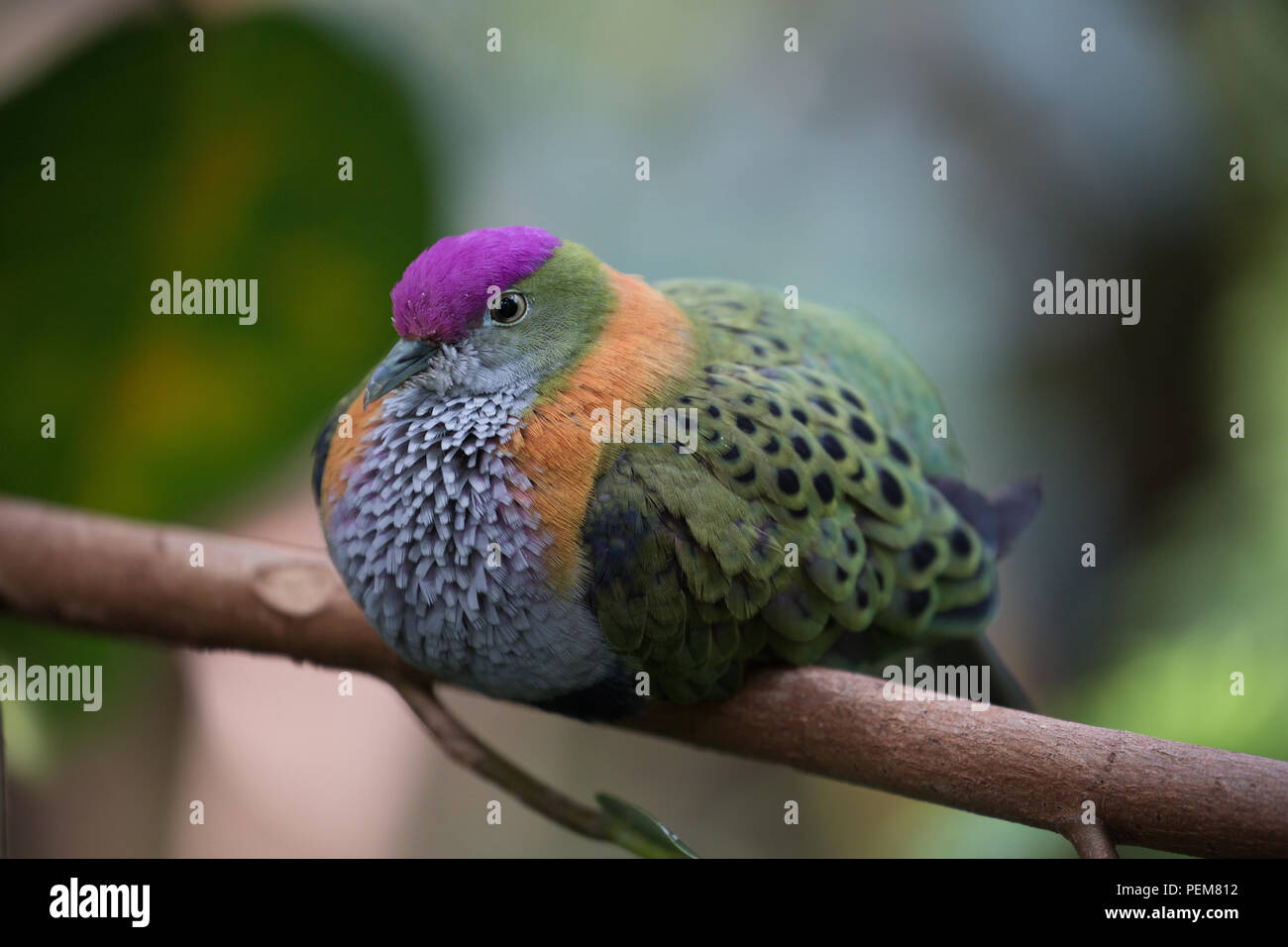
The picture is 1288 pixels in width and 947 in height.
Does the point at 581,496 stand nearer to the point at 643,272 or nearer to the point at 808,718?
the point at 808,718

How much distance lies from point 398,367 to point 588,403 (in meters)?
0.29

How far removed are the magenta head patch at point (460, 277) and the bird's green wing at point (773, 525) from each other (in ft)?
1.05

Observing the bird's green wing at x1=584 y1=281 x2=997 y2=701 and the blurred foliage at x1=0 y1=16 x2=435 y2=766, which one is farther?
the blurred foliage at x1=0 y1=16 x2=435 y2=766

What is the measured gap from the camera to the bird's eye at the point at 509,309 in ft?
5.23

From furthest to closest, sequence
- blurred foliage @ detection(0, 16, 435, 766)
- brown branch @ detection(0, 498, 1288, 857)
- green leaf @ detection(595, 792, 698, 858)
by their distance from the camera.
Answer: blurred foliage @ detection(0, 16, 435, 766) → green leaf @ detection(595, 792, 698, 858) → brown branch @ detection(0, 498, 1288, 857)

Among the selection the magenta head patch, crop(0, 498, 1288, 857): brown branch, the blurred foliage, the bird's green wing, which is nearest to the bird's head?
the magenta head patch

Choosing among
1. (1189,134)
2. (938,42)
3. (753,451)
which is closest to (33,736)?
(753,451)

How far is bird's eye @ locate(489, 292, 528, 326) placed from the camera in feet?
5.23

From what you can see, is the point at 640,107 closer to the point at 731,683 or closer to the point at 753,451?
the point at 753,451

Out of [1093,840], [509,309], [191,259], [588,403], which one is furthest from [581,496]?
[191,259]

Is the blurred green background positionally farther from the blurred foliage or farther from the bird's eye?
the bird's eye

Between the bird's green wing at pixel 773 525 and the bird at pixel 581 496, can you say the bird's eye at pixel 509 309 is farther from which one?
the bird's green wing at pixel 773 525

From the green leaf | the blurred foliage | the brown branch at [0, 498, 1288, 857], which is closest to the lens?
the brown branch at [0, 498, 1288, 857]

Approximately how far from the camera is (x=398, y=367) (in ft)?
5.26
